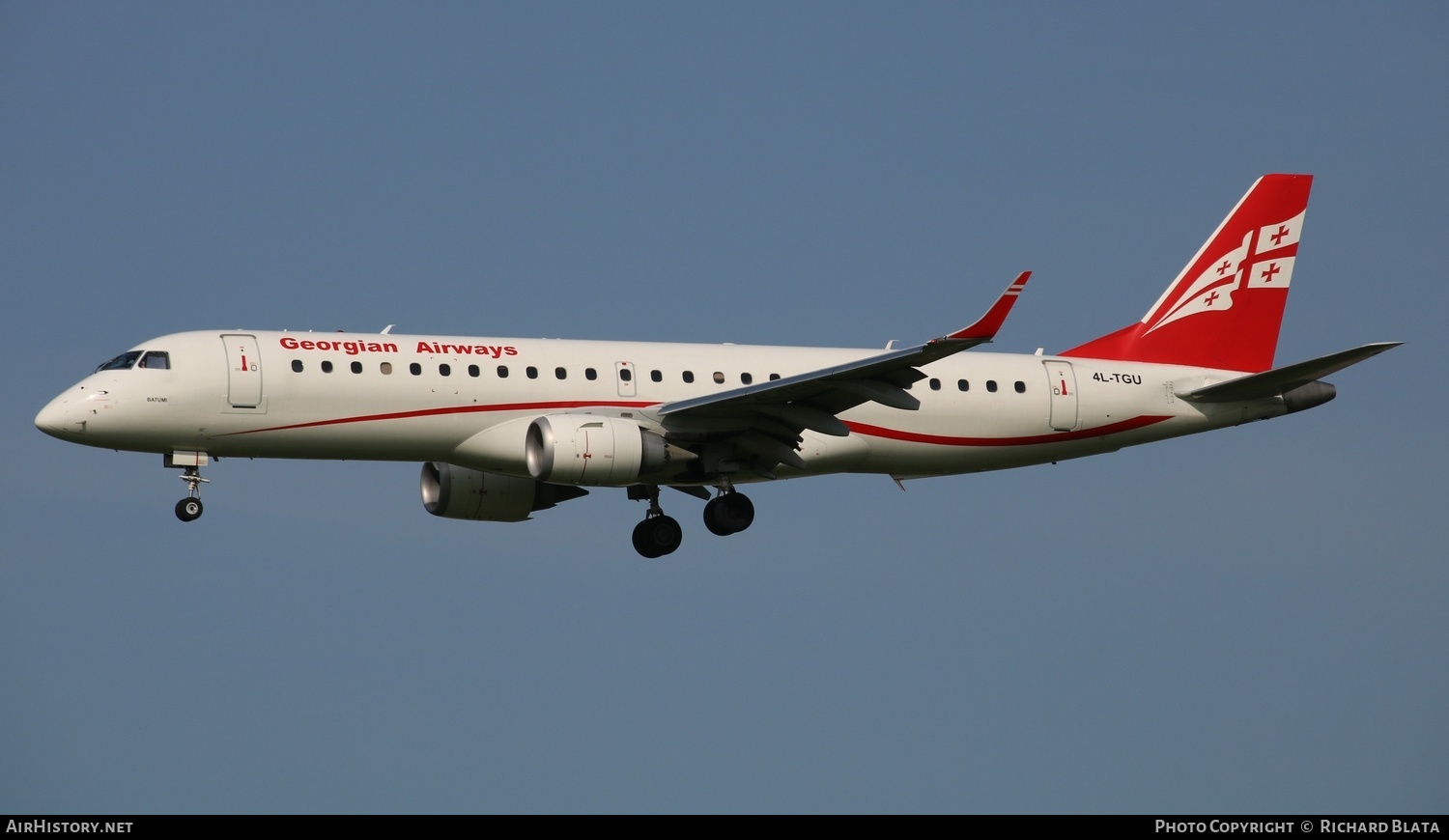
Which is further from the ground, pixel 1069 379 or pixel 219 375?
pixel 1069 379

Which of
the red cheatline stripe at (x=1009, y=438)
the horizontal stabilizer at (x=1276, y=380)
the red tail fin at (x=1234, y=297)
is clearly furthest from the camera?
the red tail fin at (x=1234, y=297)

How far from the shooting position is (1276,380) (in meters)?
45.6

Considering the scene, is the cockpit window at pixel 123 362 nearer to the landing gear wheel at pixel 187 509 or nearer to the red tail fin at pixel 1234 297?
the landing gear wheel at pixel 187 509

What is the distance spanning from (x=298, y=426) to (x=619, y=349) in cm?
697

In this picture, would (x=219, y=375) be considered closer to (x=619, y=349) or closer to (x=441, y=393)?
(x=441, y=393)

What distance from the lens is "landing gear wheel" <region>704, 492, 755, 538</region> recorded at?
44.1m

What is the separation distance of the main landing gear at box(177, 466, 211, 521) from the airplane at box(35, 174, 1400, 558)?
38mm

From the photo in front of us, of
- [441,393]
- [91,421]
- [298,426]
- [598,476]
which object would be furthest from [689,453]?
[91,421]

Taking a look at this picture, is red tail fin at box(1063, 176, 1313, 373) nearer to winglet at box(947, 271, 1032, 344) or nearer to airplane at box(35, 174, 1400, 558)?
airplane at box(35, 174, 1400, 558)

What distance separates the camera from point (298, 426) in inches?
1612

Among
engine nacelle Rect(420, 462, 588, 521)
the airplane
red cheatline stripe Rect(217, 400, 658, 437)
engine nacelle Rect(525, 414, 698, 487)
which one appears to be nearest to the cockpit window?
the airplane

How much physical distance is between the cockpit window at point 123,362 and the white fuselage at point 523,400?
140 mm

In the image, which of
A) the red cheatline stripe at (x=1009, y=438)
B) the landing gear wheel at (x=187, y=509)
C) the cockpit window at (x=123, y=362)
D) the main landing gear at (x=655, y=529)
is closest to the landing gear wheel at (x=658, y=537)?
the main landing gear at (x=655, y=529)

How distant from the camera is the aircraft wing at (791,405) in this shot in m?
40.2
